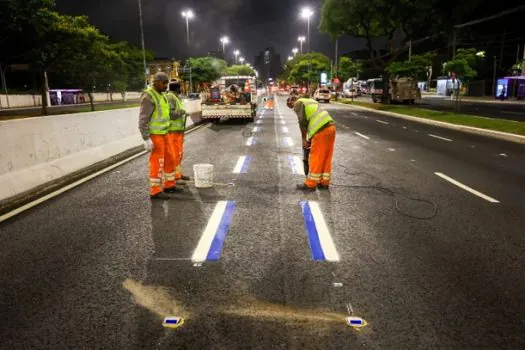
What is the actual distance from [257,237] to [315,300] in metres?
1.63

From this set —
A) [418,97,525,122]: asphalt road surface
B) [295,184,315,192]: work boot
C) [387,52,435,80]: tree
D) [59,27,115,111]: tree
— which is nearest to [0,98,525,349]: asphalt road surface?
[295,184,315,192]: work boot

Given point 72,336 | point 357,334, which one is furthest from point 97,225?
point 357,334

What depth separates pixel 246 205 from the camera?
6328 mm

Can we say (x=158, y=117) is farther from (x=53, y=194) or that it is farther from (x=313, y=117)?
(x=313, y=117)

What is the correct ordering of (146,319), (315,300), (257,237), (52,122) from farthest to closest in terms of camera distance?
1. (52,122)
2. (257,237)
3. (315,300)
4. (146,319)

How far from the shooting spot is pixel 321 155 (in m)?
7.15

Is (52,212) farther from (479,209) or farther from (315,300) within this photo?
(479,209)

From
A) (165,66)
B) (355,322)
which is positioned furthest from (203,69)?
(355,322)

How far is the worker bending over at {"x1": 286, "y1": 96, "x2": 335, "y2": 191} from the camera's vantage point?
23.4 feet

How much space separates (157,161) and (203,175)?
1.01 meters

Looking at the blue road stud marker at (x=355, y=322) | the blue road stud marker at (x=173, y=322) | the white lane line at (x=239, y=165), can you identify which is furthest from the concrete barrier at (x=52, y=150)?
the blue road stud marker at (x=355, y=322)

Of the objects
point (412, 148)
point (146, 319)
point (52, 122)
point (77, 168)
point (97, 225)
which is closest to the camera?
point (146, 319)

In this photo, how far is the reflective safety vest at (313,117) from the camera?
23.4 ft

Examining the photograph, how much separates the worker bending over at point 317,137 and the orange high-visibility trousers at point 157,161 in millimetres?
2494
